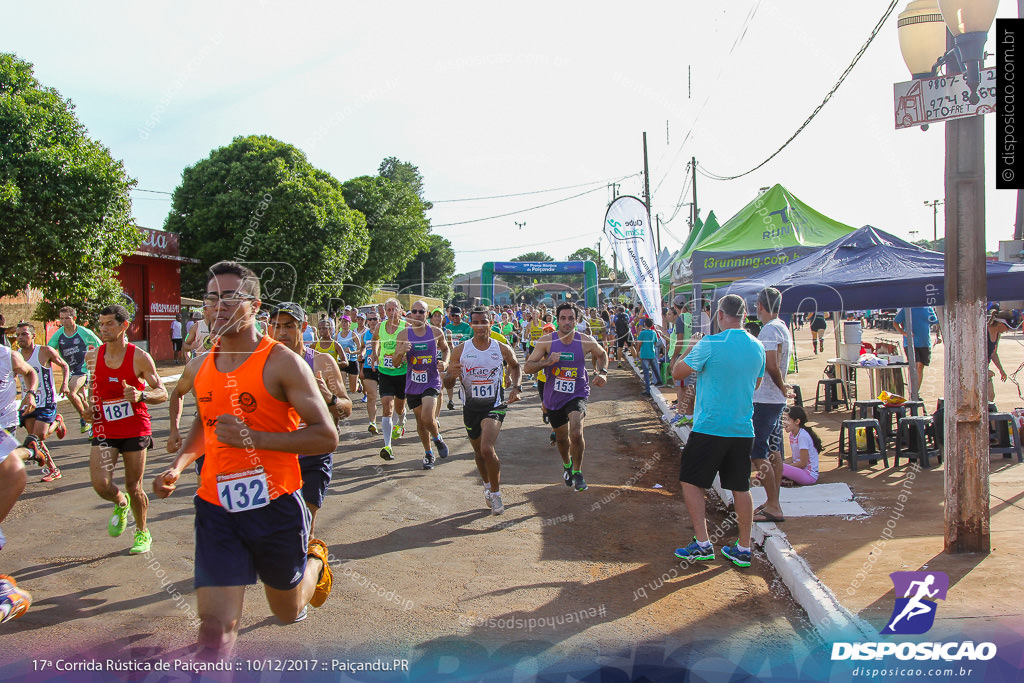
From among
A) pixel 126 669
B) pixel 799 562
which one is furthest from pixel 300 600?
pixel 799 562

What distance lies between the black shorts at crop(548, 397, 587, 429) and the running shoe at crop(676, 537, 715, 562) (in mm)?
2229

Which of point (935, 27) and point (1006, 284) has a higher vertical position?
point (935, 27)

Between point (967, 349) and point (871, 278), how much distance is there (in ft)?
10.4

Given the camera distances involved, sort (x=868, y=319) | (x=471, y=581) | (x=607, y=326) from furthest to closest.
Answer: (x=868, y=319) → (x=607, y=326) → (x=471, y=581)

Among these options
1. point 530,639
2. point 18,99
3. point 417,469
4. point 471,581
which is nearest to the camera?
point 530,639

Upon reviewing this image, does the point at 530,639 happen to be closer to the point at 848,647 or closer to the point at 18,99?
the point at 848,647

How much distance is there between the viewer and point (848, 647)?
12.8 feet

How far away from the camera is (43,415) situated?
340 inches

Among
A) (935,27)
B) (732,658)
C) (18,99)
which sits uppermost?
(18,99)

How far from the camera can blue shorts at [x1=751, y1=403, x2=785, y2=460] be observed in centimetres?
614

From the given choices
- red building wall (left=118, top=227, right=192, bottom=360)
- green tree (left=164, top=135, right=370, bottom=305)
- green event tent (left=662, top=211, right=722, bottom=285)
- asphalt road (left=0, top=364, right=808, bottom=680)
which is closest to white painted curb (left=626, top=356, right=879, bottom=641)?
asphalt road (left=0, top=364, right=808, bottom=680)

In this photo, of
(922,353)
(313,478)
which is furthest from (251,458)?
(922,353)

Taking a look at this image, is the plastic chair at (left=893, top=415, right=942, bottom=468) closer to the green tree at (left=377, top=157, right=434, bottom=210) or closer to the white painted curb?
the white painted curb

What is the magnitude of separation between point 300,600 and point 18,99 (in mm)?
15613
